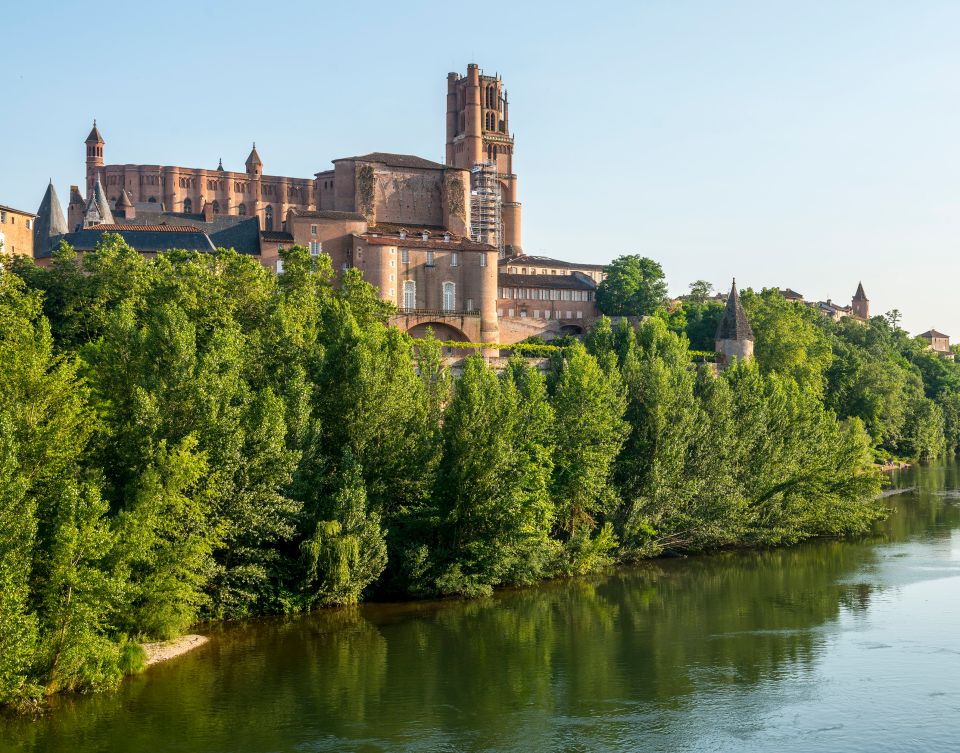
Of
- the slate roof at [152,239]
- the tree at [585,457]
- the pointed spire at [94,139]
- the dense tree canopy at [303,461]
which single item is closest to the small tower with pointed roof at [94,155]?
the pointed spire at [94,139]

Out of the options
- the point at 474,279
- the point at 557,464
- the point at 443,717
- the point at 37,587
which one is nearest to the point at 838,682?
the point at 443,717

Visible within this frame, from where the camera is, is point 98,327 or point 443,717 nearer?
point 443,717

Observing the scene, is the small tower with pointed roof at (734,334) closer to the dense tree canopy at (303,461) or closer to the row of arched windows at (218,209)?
the dense tree canopy at (303,461)

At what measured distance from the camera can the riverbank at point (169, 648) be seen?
31.0 m

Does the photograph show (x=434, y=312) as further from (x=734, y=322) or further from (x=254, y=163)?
(x=254, y=163)

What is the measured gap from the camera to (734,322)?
72938 millimetres

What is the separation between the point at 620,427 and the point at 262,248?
3660cm

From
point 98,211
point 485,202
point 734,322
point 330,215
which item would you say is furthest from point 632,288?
point 98,211

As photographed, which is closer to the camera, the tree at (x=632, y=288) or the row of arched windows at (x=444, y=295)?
the row of arched windows at (x=444, y=295)

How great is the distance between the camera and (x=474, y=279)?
7675 cm

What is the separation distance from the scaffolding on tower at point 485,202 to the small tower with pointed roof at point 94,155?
4164cm

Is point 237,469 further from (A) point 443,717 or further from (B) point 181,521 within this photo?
(A) point 443,717

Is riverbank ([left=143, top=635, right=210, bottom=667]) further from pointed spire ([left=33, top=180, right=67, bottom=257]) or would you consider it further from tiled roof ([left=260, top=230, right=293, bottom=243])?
pointed spire ([left=33, top=180, right=67, bottom=257])

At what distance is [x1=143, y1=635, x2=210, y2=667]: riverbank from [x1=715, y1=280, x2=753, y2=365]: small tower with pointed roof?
46.8 meters
